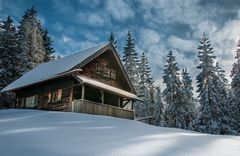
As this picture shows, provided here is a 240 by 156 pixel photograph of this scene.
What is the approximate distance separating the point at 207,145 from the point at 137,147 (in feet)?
8.52

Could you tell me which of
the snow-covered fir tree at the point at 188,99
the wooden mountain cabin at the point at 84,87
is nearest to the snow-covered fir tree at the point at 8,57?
the wooden mountain cabin at the point at 84,87

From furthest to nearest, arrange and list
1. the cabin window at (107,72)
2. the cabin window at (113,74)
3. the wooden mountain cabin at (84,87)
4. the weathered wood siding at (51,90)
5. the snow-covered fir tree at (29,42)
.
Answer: the snow-covered fir tree at (29,42)
the cabin window at (113,74)
the cabin window at (107,72)
the weathered wood siding at (51,90)
the wooden mountain cabin at (84,87)

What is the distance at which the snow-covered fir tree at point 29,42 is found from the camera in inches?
1495

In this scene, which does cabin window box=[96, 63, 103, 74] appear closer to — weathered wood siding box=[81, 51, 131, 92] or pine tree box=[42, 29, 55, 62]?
weathered wood siding box=[81, 51, 131, 92]

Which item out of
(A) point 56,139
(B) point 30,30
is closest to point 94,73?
(A) point 56,139

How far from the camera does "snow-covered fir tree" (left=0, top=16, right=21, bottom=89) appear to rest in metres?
35.8

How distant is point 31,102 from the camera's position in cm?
2642

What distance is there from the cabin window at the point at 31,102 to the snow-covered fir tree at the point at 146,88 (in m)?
20.1

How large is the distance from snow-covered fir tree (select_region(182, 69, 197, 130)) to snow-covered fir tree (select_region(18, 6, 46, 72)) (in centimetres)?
2249

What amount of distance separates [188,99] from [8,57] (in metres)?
26.5

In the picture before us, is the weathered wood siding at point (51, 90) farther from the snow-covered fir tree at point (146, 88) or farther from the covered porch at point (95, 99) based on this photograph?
the snow-covered fir tree at point (146, 88)

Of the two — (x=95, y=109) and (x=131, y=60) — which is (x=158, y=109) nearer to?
(x=131, y=60)

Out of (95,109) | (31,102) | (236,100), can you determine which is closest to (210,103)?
(236,100)

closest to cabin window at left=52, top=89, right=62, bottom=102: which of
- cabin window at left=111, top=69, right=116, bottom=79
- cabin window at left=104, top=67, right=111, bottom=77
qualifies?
cabin window at left=104, top=67, right=111, bottom=77
